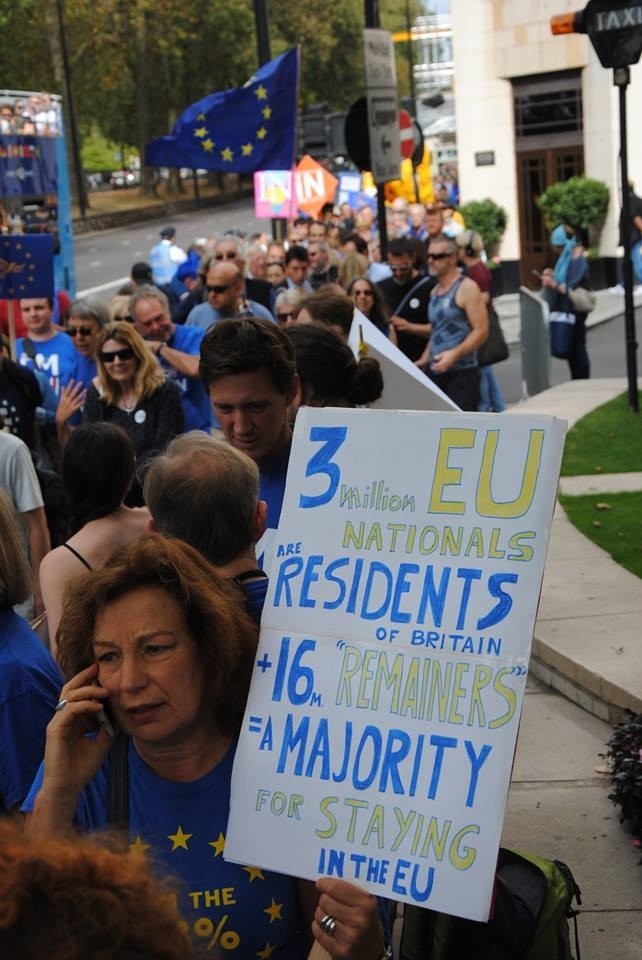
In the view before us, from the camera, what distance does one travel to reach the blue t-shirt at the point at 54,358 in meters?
9.84

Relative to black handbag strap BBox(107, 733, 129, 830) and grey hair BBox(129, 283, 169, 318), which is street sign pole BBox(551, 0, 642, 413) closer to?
grey hair BBox(129, 283, 169, 318)

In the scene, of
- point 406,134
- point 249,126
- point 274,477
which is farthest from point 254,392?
point 406,134

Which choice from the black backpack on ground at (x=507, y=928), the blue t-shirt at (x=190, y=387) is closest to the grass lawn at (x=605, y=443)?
the blue t-shirt at (x=190, y=387)

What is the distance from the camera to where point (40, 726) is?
3.59 meters

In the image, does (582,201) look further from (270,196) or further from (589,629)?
(589,629)

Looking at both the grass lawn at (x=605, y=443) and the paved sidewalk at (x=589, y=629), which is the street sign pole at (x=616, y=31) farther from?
the paved sidewalk at (x=589, y=629)

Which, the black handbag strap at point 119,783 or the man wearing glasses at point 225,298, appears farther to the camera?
the man wearing glasses at point 225,298

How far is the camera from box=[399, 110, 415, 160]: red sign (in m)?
20.3

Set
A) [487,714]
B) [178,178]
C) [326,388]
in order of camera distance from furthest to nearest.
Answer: [178,178], [326,388], [487,714]

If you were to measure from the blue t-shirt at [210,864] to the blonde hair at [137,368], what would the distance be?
496cm

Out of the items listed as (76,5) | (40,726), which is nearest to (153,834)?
(40,726)

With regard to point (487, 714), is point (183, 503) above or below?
above

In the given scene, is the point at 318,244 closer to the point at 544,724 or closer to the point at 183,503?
the point at 544,724

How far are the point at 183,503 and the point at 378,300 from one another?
253 inches
